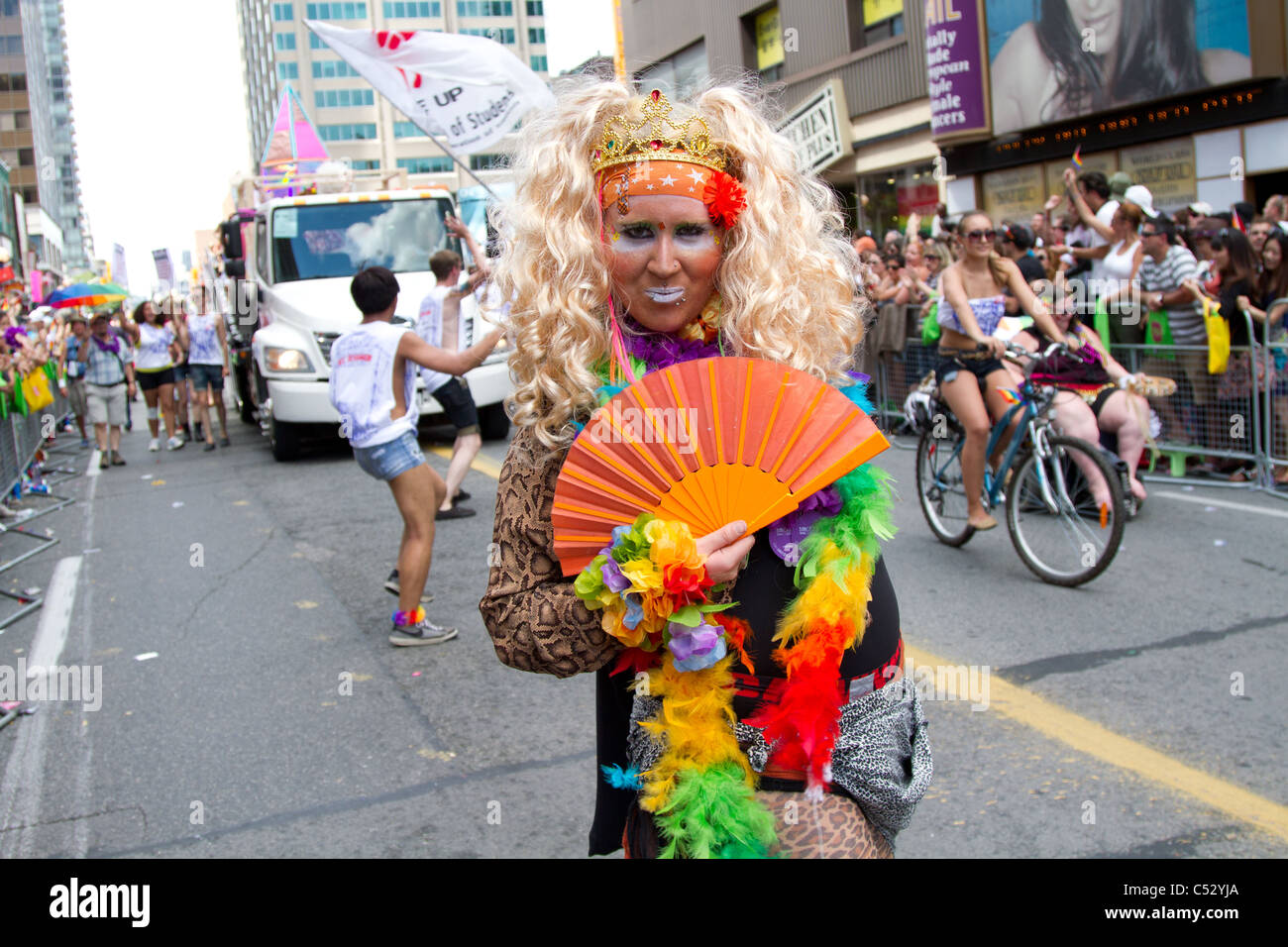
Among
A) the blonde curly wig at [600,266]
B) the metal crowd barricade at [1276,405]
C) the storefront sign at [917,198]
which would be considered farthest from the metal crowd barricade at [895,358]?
the blonde curly wig at [600,266]

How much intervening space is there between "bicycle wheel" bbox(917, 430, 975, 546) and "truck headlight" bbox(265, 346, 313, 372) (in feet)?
23.3

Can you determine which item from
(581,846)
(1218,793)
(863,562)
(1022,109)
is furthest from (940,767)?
(1022,109)

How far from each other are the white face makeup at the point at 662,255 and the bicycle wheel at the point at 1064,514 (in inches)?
176

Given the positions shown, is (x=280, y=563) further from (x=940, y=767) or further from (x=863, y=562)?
(x=863, y=562)

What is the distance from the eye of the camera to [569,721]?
4660 millimetres

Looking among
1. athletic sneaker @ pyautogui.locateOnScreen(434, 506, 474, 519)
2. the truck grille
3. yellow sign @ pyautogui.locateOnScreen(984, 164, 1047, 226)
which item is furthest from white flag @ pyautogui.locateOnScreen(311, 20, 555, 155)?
yellow sign @ pyautogui.locateOnScreen(984, 164, 1047, 226)

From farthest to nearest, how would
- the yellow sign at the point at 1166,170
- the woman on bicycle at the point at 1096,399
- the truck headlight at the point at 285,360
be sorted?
1. the yellow sign at the point at 1166,170
2. the truck headlight at the point at 285,360
3. the woman on bicycle at the point at 1096,399

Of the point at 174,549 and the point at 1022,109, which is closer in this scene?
the point at 174,549

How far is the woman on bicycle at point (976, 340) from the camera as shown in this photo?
22.5ft

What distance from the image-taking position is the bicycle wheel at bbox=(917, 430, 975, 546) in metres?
7.18

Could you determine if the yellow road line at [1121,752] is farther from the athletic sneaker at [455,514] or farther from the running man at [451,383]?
the running man at [451,383]

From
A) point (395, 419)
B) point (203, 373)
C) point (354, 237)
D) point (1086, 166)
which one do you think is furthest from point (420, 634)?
point (1086, 166)

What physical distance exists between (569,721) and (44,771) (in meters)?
2.01

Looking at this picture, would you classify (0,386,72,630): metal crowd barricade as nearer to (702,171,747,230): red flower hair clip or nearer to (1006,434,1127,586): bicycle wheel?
(1006,434,1127,586): bicycle wheel
